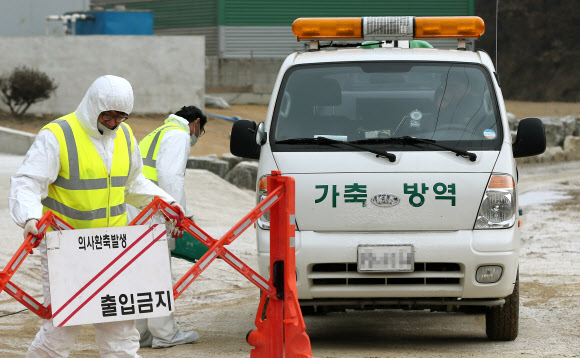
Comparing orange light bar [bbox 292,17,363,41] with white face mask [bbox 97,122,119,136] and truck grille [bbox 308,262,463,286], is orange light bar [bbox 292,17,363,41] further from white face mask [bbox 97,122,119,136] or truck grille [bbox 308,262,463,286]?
white face mask [bbox 97,122,119,136]

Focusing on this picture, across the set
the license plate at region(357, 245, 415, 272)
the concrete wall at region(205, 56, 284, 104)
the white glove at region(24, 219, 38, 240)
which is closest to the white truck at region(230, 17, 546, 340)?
the license plate at region(357, 245, 415, 272)

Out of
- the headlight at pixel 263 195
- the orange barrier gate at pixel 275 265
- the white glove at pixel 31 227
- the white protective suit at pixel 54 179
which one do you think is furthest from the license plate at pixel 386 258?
the white glove at pixel 31 227

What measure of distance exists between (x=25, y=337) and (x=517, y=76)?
1513 inches

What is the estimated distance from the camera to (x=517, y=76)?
44.8 meters

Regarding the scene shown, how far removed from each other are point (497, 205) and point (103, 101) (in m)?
3.02

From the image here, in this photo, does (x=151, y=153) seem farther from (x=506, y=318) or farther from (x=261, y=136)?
(x=506, y=318)

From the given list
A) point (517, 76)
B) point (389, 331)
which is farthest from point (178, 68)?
point (389, 331)

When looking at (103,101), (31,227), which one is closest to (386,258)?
(103,101)

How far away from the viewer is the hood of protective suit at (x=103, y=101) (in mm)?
5832

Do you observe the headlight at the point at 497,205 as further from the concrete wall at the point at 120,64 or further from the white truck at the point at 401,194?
the concrete wall at the point at 120,64

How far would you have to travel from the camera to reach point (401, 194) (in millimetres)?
7574

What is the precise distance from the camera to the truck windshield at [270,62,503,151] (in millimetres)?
7914

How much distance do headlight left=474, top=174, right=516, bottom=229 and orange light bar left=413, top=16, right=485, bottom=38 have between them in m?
1.61

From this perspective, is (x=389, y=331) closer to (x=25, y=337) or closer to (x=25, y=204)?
(x=25, y=337)
